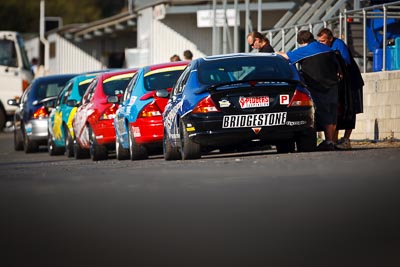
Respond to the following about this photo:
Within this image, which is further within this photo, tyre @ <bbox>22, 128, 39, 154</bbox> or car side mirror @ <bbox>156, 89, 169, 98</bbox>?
tyre @ <bbox>22, 128, 39, 154</bbox>

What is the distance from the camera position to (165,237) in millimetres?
8805

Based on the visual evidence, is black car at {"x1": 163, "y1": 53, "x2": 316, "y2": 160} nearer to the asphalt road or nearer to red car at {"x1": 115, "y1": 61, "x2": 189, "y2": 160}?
the asphalt road

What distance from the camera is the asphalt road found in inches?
315

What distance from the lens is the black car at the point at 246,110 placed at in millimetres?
16703

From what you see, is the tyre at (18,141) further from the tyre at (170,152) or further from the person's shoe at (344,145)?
the person's shoe at (344,145)

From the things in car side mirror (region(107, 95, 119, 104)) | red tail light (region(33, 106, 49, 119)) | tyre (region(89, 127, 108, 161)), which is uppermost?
car side mirror (region(107, 95, 119, 104))

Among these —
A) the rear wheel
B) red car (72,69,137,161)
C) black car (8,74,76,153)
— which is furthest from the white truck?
red car (72,69,137,161)

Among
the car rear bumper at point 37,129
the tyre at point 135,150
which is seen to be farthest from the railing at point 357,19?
the car rear bumper at point 37,129

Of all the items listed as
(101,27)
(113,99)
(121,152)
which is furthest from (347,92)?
(101,27)

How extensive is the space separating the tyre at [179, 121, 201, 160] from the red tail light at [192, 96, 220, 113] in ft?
1.15

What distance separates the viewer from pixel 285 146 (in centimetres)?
1825

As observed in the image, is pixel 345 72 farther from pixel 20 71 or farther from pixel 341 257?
pixel 20 71

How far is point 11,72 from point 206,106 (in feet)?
85.3

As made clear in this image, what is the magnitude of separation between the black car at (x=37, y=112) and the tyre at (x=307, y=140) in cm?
1076
